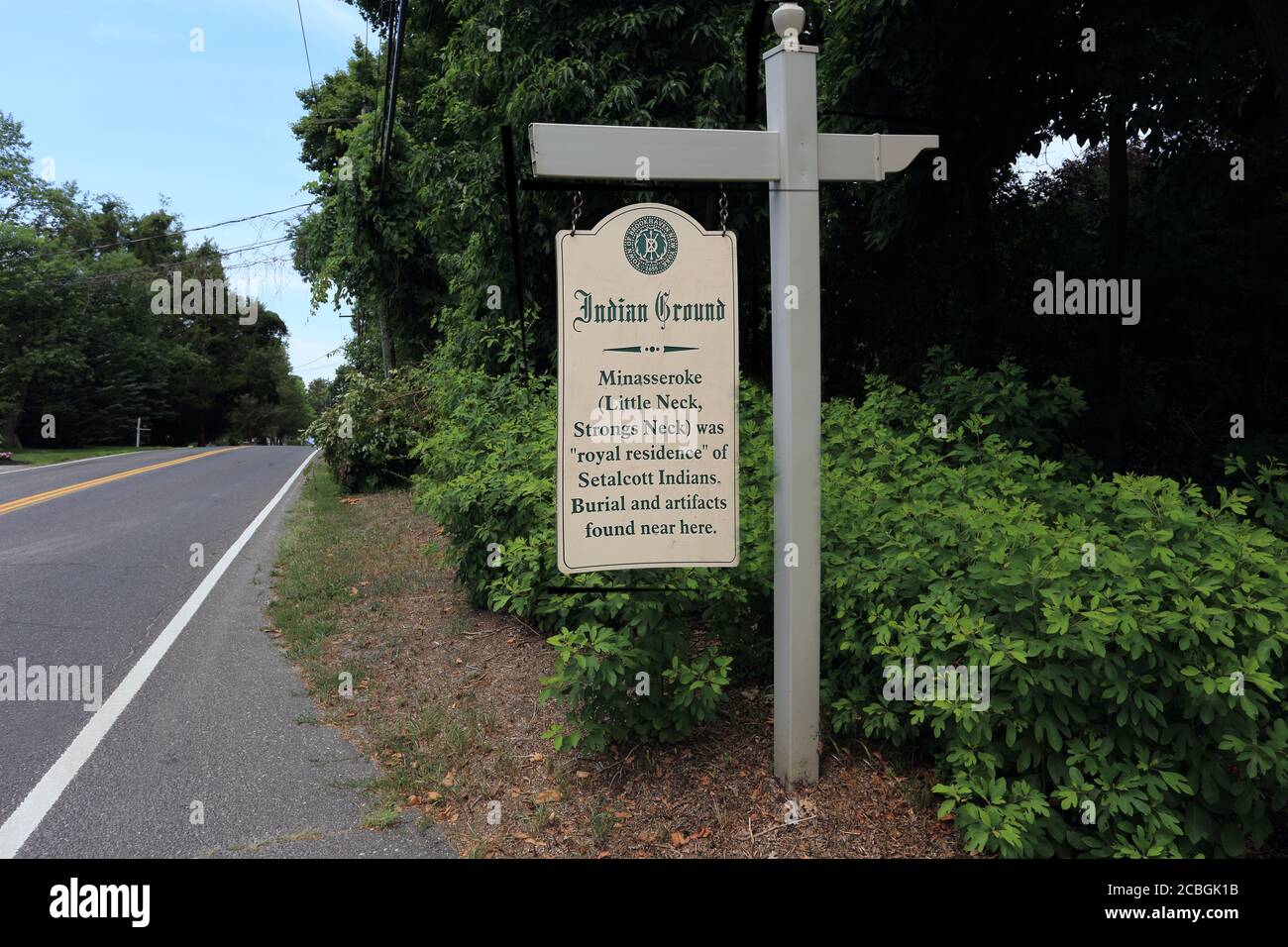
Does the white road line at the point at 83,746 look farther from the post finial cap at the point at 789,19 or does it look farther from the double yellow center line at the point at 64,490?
the double yellow center line at the point at 64,490

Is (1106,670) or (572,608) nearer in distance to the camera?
(1106,670)

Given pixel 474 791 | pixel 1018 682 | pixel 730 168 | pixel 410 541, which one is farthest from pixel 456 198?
pixel 1018 682

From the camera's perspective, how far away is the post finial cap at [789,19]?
392 cm

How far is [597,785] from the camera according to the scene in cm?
405

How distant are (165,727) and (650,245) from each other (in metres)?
3.67

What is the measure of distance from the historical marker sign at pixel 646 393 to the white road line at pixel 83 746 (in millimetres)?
2506

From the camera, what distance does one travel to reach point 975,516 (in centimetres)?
371

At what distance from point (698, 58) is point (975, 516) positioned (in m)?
7.12

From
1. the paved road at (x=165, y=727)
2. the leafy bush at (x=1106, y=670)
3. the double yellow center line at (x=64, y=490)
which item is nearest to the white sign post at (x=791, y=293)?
the leafy bush at (x=1106, y=670)

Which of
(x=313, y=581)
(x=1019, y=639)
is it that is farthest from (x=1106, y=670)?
(x=313, y=581)

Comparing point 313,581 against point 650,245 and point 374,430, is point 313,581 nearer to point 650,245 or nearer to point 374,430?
point 650,245

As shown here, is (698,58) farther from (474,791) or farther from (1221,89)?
(474,791)

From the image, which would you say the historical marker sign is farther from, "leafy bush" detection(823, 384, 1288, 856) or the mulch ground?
the mulch ground

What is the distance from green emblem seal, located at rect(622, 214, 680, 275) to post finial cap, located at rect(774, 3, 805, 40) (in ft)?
3.36
